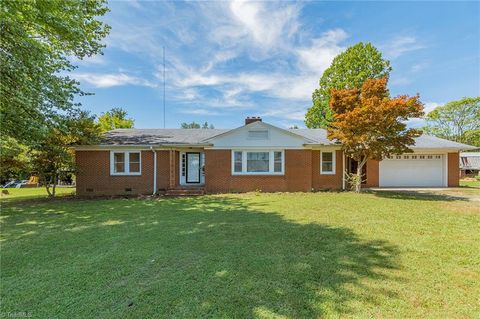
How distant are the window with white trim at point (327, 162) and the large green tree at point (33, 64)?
13.9 metres

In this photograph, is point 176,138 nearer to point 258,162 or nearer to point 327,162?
point 258,162

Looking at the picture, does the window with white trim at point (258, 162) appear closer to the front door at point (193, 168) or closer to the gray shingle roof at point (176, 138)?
the gray shingle roof at point (176, 138)

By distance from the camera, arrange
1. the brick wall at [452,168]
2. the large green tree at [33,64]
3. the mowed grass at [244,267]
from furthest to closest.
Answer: the brick wall at [452,168], the large green tree at [33,64], the mowed grass at [244,267]

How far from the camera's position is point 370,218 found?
777 cm

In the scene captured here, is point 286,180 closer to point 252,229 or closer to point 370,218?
point 370,218

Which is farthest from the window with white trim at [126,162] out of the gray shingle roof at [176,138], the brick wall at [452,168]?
the brick wall at [452,168]

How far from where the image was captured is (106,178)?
14953 mm

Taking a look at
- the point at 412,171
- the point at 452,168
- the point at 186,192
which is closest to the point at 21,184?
the point at 186,192

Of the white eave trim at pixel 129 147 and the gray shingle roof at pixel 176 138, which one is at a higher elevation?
the gray shingle roof at pixel 176 138

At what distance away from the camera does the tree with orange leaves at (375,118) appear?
484 inches

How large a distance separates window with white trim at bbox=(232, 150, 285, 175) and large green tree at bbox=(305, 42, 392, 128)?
1609 cm

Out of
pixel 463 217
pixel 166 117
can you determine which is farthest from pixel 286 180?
pixel 166 117

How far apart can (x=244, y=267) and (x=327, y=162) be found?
13.3m

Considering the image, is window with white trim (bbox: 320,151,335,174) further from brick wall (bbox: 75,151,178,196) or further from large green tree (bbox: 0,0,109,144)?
large green tree (bbox: 0,0,109,144)
